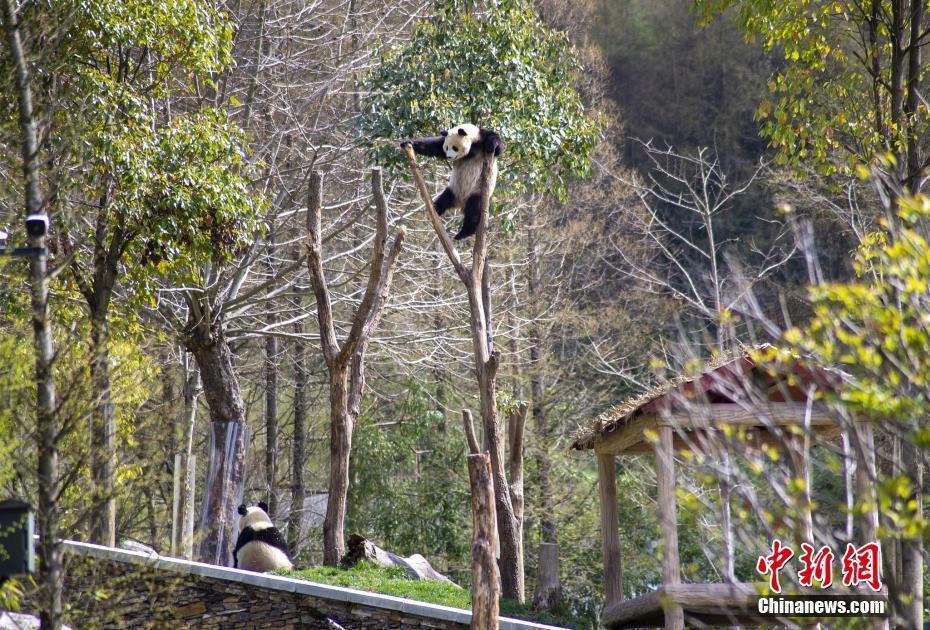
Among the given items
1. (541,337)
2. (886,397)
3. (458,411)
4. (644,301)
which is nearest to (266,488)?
(458,411)

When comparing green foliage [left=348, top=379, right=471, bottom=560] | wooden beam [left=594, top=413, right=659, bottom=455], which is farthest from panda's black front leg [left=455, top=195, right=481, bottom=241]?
green foliage [left=348, top=379, right=471, bottom=560]

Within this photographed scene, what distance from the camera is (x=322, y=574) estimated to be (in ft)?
29.8

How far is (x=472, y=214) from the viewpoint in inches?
352

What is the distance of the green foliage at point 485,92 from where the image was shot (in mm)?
10391

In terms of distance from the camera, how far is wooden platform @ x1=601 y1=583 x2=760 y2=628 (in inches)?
279

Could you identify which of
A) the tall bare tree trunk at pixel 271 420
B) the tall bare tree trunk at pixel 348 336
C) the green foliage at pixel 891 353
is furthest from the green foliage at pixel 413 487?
the green foliage at pixel 891 353

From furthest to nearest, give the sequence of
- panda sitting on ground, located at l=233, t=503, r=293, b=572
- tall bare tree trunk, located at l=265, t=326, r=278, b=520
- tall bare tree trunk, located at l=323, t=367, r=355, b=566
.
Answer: tall bare tree trunk, located at l=265, t=326, r=278, b=520
panda sitting on ground, located at l=233, t=503, r=293, b=572
tall bare tree trunk, located at l=323, t=367, r=355, b=566

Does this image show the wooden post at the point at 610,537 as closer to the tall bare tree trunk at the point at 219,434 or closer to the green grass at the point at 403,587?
the green grass at the point at 403,587

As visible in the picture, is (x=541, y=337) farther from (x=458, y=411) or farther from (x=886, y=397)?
(x=886, y=397)

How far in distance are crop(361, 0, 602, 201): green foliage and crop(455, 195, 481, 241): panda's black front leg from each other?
1611mm

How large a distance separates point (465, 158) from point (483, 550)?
147 inches

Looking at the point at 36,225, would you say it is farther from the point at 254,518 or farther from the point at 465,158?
the point at 254,518

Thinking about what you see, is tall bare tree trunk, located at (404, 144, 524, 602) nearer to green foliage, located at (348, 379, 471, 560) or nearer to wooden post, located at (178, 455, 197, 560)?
wooden post, located at (178, 455, 197, 560)

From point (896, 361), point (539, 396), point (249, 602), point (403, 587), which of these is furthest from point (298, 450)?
point (896, 361)
